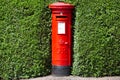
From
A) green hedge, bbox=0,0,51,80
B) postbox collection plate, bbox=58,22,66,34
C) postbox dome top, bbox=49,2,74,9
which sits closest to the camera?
postbox dome top, bbox=49,2,74,9

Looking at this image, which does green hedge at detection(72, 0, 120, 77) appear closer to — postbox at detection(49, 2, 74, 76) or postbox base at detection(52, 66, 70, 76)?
postbox at detection(49, 2, 74, 76)

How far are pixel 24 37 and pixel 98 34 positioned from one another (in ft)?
4.45

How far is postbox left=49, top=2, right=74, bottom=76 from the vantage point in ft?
22.7

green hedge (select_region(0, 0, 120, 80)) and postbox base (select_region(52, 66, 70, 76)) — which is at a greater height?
green hedge (select_region(0, 0, 120, 80))

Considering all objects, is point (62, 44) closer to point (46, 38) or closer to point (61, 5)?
point (46, 38)

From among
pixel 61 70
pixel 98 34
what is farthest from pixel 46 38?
pixel 98 34

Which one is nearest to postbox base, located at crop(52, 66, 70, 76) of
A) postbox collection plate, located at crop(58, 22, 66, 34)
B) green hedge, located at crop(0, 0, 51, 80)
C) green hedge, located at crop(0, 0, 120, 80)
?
green hedge, located at crop(0, 0, 120, 80)

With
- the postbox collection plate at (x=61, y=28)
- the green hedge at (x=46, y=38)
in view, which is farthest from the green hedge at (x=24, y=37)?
the postbox collection plate at (x=61, y=28)

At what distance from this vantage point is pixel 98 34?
6984 millimetres

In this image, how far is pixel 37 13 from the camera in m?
7.09

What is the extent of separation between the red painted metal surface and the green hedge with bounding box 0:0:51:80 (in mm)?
219

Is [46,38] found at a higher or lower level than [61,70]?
higher

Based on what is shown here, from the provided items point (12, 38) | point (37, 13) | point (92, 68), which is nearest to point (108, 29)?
point (92, 68)

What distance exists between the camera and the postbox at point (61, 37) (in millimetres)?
6930
